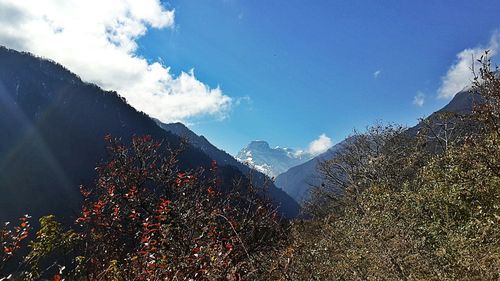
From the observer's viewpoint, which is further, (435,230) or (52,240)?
(435,230)

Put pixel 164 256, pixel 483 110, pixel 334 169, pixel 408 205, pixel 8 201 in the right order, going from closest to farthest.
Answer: pixel 164 256 → pixel 483 110 → pixel 408 205 → pixel 334 169 → pixel 8 201

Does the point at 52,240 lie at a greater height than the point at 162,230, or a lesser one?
lesser

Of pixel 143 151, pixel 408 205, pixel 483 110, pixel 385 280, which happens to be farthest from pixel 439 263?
pixel 143 151

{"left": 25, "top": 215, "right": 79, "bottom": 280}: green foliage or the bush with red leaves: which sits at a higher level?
the bush with red leaves

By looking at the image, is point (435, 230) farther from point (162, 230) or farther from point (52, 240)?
point (52, 240)

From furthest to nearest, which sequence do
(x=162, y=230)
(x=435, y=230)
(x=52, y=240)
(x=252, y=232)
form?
(x=435, y=230)
(x=252, y=232)
(x=52, y=240)
(x=162, y=230)

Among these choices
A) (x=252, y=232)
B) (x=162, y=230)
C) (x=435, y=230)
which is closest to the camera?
(x=162, y=230)

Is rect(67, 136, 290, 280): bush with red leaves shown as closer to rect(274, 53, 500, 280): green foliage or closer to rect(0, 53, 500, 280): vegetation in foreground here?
rect(0, 53, 500, 280): vegetation in foreground

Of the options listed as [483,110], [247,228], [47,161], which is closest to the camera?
[483,110]

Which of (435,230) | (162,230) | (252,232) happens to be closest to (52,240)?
(162,230)

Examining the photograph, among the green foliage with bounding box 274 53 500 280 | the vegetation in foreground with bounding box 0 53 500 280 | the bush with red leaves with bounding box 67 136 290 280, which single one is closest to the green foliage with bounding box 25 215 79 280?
the vegetation in foreground with bounding box 0 53 500 280

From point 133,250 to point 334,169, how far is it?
3472cm

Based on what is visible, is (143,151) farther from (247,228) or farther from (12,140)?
(12,140)

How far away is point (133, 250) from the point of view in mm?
10273
